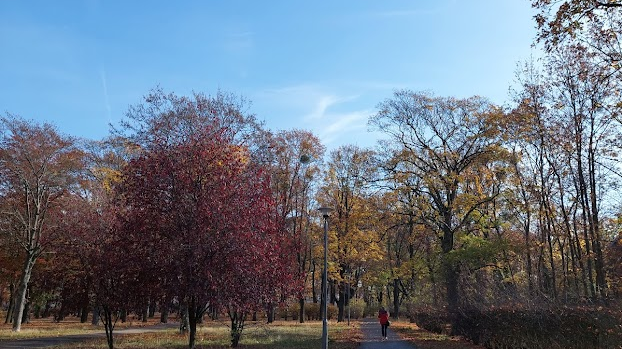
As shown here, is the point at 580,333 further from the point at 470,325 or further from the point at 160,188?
the point at 160,188

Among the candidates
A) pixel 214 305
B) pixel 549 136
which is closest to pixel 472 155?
pixel 549 136

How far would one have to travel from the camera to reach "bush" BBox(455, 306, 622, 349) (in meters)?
9.27

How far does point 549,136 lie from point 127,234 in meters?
16.9

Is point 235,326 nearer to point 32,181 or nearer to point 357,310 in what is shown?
point 32,181

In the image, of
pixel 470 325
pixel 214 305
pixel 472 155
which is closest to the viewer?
pixel 214 305

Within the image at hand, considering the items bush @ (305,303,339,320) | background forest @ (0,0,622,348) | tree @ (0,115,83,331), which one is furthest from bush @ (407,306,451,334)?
tree @ (0,115,83,331)

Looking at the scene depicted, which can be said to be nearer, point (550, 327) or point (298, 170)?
point (550, 327)

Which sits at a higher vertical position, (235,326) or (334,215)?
(334,215)

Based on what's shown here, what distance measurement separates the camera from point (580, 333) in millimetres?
10031

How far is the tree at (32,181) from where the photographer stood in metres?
26.4

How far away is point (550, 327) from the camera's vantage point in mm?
11328

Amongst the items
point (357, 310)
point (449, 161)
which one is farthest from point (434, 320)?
point (357, 310)

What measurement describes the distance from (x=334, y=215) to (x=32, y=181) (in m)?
22.9

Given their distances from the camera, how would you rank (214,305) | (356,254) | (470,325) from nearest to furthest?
(214,305) → (470,325) → (356,254)
